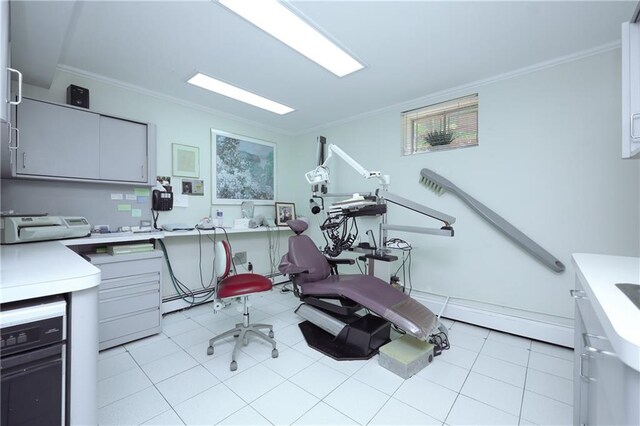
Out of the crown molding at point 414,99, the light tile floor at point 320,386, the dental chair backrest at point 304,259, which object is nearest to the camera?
the light tile floor at point 320,386

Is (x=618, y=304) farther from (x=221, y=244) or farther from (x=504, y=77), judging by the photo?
(x=504, y=77)

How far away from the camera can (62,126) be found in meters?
2.31

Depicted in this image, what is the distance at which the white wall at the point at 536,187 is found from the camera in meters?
2.27

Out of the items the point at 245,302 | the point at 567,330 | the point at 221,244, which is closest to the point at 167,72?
the point at 221,244

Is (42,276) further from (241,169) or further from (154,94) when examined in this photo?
(241,169)

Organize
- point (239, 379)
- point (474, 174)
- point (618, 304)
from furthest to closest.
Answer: point (474, 174), point (239, 379), point (618, 304)

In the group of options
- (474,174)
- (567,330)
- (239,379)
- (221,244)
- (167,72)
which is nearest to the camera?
(239,379)

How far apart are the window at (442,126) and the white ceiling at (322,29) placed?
26 cm

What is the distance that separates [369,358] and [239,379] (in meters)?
1.07

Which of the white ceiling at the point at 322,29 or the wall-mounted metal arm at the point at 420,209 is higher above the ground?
the white ceiling at the point at 322,29

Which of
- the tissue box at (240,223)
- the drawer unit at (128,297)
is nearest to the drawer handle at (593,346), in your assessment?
the drawer unit at (128,297)

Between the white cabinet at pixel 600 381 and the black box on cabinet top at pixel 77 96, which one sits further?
the black box on cabinet top at pixel 77 96

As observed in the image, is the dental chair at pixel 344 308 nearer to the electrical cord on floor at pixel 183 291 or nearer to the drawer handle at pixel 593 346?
the drawer handle at pixel 593 346

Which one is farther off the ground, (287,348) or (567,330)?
(567,330)
